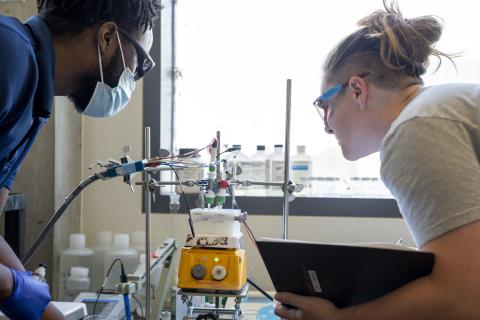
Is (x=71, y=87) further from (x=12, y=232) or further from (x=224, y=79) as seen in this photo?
(x=224, y=79)

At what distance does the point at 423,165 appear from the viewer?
0.70 m

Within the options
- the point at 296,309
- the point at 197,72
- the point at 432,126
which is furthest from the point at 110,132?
the point at 432,126

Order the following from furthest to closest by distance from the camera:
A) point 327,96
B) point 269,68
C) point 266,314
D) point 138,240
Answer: point 269,68 → point 138,240 → point 266,314 → point 327,96

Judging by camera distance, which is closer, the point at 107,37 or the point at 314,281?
the point at 314,281

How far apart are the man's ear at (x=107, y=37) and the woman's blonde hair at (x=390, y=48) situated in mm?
506

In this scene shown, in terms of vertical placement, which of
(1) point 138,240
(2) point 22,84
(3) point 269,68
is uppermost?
(3) point 269,68

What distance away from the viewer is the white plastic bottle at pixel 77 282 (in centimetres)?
174

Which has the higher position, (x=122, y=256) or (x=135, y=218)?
(x=135, y=218)

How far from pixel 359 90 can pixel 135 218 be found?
1.39 meters

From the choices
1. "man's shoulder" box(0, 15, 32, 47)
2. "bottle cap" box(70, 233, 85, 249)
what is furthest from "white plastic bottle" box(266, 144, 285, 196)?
"man's shoulder" box(0, 15, 32, 47)

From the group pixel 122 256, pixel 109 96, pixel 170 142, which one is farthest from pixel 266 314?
pixel 170 142

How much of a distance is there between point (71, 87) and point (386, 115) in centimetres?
71

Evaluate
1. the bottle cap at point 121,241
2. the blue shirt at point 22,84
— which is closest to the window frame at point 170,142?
the bottle cap at point 121,241

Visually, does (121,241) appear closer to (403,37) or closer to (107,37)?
(107,37)
